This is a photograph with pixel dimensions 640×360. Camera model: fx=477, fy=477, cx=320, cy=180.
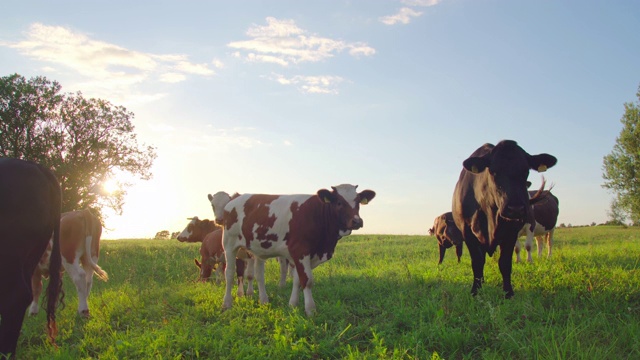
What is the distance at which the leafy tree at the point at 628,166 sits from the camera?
3206 centimetres

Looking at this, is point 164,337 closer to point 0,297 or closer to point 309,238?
point 0,297

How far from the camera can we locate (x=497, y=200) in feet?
23.7

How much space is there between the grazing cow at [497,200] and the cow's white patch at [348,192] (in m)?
1.92

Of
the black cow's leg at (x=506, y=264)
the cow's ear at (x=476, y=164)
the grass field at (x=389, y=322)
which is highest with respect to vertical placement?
the cow's ear at (x=476, y=164)

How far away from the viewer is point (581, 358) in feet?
15.9

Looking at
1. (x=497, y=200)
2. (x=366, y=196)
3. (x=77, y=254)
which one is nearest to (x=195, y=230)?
(x=77, y=254)

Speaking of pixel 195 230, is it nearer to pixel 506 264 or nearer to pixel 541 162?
pixel 506 264

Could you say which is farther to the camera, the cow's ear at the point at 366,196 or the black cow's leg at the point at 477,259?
the cow's ear at the point at 366,196

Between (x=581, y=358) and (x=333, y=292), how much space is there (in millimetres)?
5084

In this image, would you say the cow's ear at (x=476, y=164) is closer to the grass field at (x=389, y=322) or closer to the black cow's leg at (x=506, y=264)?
the black cow's leg at (x=506, y=264)

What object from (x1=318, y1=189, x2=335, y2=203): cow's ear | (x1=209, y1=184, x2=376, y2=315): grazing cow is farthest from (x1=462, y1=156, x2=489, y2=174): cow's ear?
(x1=318, y1=189, x2=335, y2=203): cow's ear

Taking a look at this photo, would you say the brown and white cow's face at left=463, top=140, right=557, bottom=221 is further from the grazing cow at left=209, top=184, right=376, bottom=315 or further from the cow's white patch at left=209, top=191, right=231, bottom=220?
the cow's white patch at left=209, top=191, right=231, bottom=220

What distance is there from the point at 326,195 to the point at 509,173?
3303 mm

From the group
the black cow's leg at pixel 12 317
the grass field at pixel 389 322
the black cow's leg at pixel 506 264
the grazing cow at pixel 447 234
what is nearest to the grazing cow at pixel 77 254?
the grass field at pixel 389 322
